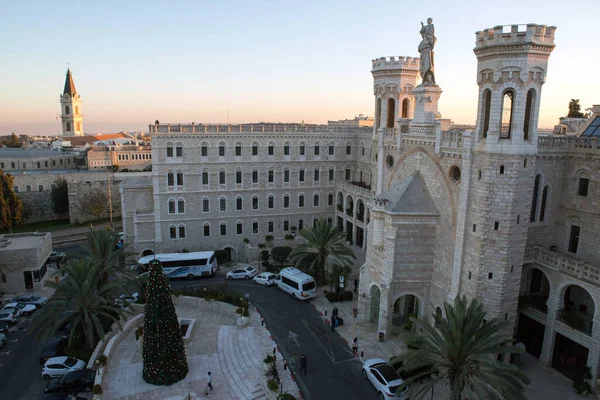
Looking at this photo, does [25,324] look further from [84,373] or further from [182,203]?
[182,203]

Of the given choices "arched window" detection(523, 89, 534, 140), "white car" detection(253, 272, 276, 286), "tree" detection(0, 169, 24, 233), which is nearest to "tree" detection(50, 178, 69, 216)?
"tree" detection(0, 169, 24, 233)

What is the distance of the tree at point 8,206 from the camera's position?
50.0 m

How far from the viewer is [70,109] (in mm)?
117938

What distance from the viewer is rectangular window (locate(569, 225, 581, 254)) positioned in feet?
82.3

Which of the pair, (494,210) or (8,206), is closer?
(494,210)

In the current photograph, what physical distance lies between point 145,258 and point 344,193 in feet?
68.3

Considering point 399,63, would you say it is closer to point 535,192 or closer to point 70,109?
point 535,192

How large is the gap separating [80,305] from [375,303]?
60.2 ft

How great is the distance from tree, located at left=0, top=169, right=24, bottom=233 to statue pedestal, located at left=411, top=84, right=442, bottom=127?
1870 inches

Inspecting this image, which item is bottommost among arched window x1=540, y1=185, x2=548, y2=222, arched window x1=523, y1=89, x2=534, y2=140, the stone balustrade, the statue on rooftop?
the stone balustrade

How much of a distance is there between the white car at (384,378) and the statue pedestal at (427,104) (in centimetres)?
1489

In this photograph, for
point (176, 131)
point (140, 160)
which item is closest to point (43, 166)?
point (140, 160)

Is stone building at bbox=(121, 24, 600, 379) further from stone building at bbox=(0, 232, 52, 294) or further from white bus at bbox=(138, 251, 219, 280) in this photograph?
stone building at bbox=(0, 232, 52, 294)

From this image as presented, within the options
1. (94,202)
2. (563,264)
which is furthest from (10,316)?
(563,264)
